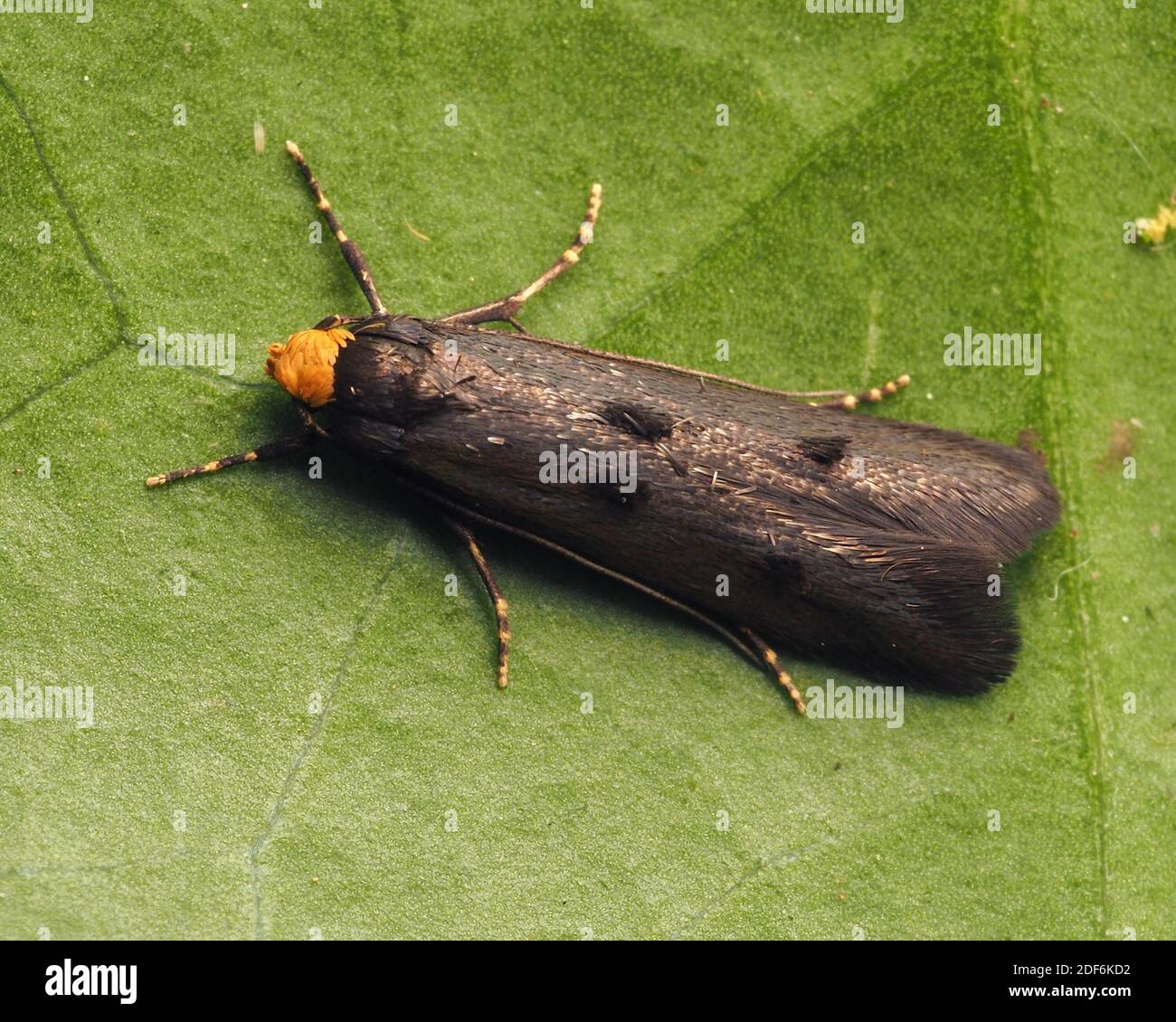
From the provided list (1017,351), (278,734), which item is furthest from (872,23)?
(278,734)

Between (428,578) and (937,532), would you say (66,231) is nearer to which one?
(428,578)

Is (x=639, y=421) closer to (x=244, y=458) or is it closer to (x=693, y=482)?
(x=693, y=482)

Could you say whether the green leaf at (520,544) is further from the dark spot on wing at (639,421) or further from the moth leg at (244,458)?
the dark spot on wing at (639,421)

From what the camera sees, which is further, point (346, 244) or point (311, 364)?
point (346, 244)

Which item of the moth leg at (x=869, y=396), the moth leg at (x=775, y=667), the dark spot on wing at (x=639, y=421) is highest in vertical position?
the moth leg at (x=869, y=396)

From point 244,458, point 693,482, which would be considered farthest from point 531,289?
point 244,458

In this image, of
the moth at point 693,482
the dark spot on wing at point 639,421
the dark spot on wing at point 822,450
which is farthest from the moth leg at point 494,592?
the dark spot on wing at point 822,450
